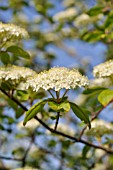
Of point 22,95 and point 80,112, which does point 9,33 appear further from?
point 80,112

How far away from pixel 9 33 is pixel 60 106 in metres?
0.70

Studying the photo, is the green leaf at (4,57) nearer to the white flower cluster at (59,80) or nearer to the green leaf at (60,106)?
the white flower cluster at (59,80)

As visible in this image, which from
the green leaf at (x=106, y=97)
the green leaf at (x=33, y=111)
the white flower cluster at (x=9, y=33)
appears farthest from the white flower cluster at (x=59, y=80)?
the white flower cluster at (x=9, y=33)

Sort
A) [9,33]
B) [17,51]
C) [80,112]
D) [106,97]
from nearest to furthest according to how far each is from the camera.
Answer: [80,112] < [106,97] < [9,33] < [17,51]

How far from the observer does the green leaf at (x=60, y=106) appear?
199 centimetres

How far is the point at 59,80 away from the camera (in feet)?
6.61

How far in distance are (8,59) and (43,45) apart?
537 cm

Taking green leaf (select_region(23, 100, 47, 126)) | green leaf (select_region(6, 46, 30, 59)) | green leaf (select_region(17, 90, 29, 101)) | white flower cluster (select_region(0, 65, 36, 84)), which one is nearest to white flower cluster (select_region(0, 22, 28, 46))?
green leaf (select_region(6, 46, 30, 59))

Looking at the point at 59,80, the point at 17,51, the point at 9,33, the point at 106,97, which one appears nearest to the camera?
the point at 59,80

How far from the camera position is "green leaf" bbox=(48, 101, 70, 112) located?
1.99 metres

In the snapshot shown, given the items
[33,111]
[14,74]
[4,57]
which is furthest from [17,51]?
[33,111]

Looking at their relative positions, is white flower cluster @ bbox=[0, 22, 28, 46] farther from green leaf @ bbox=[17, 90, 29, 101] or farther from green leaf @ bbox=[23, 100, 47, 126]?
green leaf @ bbox=[23, 100, 47, 126]

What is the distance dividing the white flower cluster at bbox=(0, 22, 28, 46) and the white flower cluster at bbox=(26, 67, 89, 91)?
1.55 ft

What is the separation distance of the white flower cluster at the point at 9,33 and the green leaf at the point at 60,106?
24.5 inches
